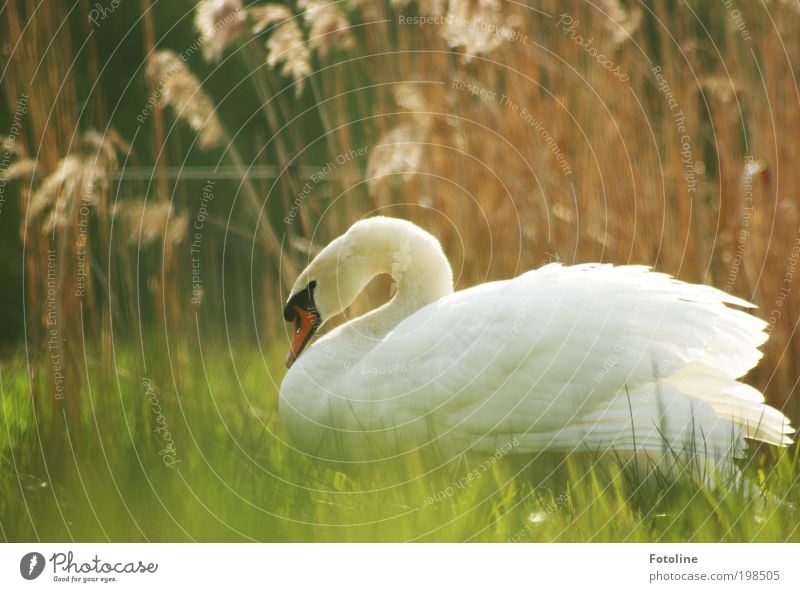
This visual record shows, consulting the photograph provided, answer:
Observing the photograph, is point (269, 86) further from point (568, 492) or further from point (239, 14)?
point (568, 492)

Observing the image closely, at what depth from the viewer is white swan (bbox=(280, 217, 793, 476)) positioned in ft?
10.2

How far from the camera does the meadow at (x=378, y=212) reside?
3.12 meters

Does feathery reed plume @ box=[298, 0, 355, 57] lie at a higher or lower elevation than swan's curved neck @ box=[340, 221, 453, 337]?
higher

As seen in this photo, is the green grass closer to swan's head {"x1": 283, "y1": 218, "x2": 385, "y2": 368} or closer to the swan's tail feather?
the swan's tail feather

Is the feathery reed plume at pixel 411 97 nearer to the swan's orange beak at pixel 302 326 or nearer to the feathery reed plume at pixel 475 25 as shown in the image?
the feathery reed plume at pixel 475 25

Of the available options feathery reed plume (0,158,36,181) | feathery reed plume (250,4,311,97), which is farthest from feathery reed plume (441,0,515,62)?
feathery reed plume (0,158,36,181)

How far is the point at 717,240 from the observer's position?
3.95 metres

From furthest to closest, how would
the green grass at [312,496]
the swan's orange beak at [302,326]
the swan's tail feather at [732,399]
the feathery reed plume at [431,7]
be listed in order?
the feathery reed plume at [431,7], the swan's orange beak at [302,326], the swan's tail feather at [732,399], the green grass at [312,496]

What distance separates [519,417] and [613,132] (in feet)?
4.31

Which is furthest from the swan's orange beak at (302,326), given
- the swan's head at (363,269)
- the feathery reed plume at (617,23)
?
the feathery reed plume at (617,23)
